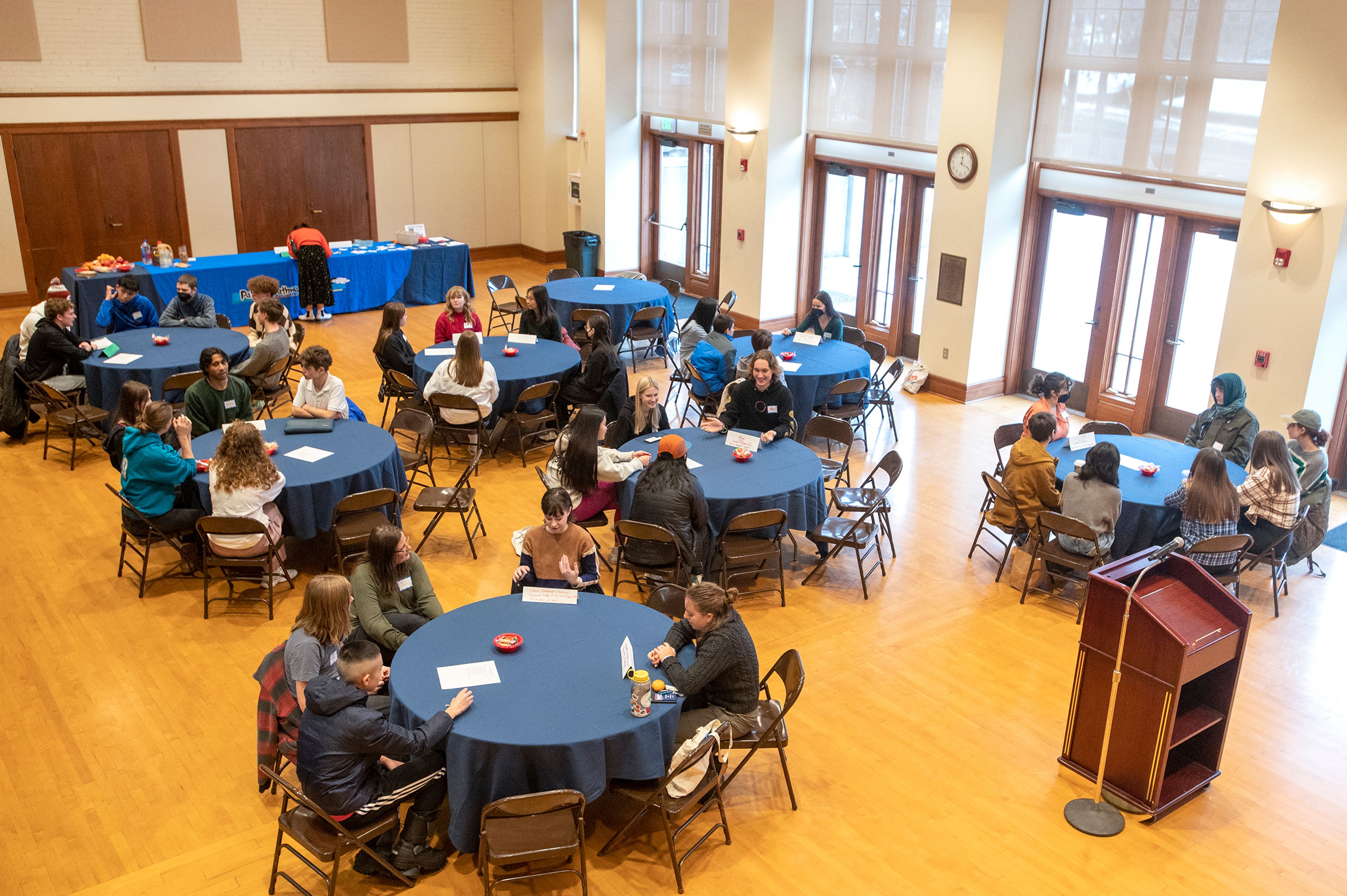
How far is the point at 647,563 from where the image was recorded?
6844 mm

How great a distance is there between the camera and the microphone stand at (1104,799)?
203 inches

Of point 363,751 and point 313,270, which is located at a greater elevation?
point 313,270

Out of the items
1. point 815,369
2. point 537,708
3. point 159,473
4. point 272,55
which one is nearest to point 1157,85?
point 815,369

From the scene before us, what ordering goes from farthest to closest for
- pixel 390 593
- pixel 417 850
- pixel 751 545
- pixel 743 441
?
pixel 743 441 → pixel 751 545 → pixel 390 593 → pixel 417 850

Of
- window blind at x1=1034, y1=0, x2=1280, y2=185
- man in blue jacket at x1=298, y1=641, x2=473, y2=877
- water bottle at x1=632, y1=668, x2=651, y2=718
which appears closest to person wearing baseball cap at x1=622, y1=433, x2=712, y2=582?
water bottle at x1=632, y1=668, x2=651, y2=718

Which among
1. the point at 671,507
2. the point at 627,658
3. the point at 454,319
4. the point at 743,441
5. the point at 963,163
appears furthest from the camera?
the point at 963,163

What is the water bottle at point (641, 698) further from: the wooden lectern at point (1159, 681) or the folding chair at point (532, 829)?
the wooden lectern at point (1159, 681)

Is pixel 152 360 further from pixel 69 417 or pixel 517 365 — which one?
pixel 517 365

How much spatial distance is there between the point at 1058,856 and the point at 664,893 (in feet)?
6.19

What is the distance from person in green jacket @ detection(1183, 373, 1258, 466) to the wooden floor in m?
0.99

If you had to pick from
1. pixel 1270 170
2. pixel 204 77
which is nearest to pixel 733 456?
pixel 1270 170

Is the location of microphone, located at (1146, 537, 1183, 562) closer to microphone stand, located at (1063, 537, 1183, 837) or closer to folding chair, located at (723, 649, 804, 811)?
microphone stand, located at (1063, 537, 1183, 837)

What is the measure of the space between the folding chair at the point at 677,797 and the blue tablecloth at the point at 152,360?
5.98 meters

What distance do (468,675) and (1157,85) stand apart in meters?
8.31
